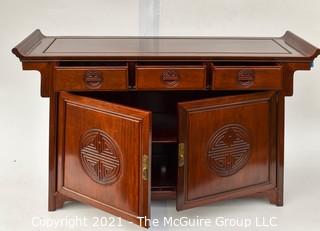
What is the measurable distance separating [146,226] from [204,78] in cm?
54

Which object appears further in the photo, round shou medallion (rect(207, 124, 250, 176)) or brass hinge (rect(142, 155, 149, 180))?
round shou medallion (rect(207, 124, 250, 176))

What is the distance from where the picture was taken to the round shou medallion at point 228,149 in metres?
2.04

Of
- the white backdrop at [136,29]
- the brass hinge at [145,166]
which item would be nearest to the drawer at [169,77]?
the brass hinge at [145,166]

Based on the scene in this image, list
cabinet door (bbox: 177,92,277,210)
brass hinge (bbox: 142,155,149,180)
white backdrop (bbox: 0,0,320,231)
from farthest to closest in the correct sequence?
white backdrop (bbox: 0,0,320,231), cabinet door (bbox: 177,92,277,210), brass hinge (bbox: 142,155,149,180)

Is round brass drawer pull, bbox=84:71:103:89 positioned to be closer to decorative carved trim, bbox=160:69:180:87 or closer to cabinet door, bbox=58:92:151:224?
cabinet door, bbox=58:92:151:224

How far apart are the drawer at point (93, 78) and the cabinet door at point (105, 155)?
48 mm

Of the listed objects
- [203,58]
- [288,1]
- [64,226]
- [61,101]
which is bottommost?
[64,226]

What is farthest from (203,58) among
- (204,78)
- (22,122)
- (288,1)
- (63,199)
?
(22,122)

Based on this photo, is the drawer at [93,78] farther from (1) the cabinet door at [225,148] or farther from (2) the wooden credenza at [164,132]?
(1) the cabinet door at [225,148]

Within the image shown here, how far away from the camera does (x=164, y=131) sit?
87.0 inches

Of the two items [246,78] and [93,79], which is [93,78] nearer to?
[93,79]

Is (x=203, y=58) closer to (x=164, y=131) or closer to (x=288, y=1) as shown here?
(x=164, y=131)

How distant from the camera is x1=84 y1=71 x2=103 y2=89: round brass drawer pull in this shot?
199 cm

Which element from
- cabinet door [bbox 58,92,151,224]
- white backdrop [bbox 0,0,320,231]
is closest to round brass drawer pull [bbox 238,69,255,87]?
cabinet door [bbox 58,92,151,224]
